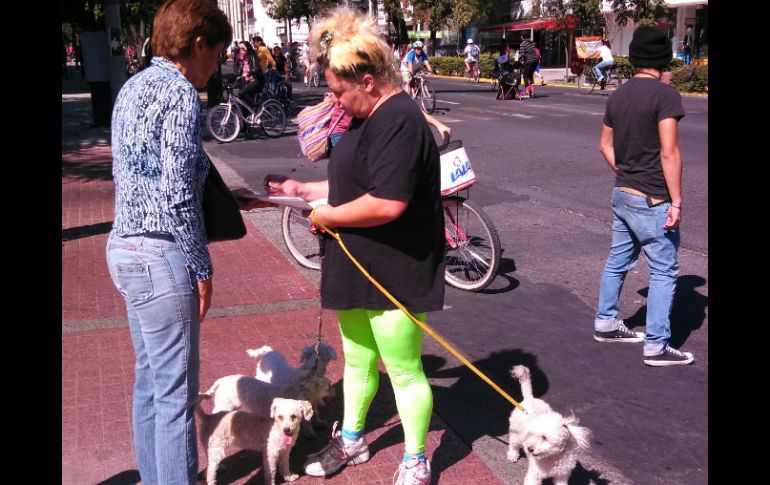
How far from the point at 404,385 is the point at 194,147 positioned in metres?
1.29

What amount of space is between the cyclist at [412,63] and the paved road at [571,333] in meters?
8.13

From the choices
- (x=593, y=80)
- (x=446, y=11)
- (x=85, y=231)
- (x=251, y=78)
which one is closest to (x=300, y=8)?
(x=446, y=11)

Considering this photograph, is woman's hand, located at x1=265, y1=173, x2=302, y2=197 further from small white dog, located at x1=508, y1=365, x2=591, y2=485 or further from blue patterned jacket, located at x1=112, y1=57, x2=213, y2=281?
small white dog, located at x1=508, y1=365, x2=591, y2=485

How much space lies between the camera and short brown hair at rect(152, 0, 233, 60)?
249 cm

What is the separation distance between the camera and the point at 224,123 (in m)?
15.3

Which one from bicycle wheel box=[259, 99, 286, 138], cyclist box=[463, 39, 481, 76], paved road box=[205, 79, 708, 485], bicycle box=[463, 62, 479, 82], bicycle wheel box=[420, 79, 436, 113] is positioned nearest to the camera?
paved road box=[205, 79, 708, 485]

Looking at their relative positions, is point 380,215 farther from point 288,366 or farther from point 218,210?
point 288,366

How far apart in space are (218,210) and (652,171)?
2.86 m

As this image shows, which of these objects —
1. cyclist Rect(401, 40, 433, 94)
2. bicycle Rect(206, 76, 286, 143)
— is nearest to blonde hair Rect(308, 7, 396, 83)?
bicycle Rect(206, 76, 286, 143)

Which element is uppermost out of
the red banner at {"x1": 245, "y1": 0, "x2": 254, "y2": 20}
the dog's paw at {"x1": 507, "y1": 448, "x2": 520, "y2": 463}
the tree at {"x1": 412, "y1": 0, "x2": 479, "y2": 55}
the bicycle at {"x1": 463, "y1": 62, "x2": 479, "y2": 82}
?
the red banner at {"x1": 245, "y1": 0, "x2": 254, "y2": 20}

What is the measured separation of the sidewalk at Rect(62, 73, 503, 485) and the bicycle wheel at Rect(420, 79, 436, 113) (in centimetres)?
1312

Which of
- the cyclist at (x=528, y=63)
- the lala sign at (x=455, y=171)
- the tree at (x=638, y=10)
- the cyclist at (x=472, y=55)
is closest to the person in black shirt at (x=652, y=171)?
the lala sign at (x=455, y=171)

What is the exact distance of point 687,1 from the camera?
119 ft
